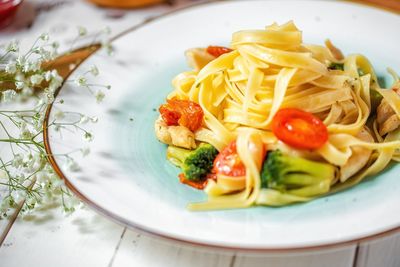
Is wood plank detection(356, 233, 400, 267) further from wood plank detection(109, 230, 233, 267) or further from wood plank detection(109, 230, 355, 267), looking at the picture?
wood plank detection(109, 230, 233, 267)

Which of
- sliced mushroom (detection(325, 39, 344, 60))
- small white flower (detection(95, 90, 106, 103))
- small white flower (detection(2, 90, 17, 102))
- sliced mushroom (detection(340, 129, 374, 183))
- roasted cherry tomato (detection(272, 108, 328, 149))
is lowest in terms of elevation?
small white flower (detection(95, 90, 106, 103))

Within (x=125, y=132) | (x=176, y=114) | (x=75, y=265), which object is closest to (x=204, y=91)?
(x=176, y=114)

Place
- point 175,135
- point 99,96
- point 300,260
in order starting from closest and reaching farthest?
1. point 300,260
2. point 175,135
3. point 99,96

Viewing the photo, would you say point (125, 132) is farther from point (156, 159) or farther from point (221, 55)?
point (221, 55)

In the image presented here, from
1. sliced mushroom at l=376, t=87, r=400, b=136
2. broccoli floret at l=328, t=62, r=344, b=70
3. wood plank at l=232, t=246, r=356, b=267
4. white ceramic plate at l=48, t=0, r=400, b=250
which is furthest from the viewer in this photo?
broccoli floret at l=328, t=62, r=344, b=70

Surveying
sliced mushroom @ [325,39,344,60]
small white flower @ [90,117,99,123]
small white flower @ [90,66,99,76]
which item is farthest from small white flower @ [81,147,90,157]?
sliced mushroom @ [325,39,344,60]

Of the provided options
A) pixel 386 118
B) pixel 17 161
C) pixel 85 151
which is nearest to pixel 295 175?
pixel 386 118

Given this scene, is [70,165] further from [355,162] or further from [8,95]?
[355,162]

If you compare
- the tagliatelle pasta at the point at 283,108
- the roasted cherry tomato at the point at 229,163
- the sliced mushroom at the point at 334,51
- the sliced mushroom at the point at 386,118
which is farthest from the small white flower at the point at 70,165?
the sliced mushroom at the point at 334,51

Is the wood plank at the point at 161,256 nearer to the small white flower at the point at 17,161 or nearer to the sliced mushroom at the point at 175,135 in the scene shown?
the sliced mushroom at the point at 175,135
